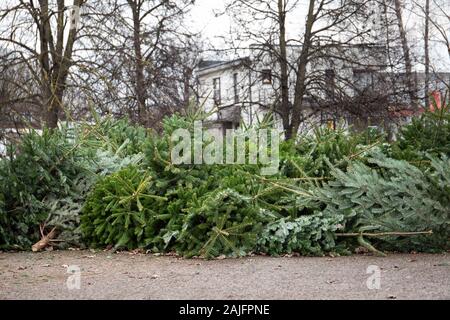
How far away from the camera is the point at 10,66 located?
58.7 ft

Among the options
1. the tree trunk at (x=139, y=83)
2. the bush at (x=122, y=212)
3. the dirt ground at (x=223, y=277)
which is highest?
the tree trunk at (x=139, y=83)

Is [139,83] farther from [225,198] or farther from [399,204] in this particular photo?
[399,204]

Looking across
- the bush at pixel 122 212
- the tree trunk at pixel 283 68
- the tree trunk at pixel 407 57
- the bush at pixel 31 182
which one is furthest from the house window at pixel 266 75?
the bush at pixel 122 212

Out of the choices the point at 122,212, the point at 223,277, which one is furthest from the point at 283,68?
the point at 223,277

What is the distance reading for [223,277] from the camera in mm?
6484

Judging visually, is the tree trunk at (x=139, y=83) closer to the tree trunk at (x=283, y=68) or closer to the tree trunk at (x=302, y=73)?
the tree trunk at (x=283, y=68)

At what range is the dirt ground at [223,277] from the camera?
18.4 ft

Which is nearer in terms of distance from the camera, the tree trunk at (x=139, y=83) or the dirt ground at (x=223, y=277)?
the dirt ground at (x=223, y=277)

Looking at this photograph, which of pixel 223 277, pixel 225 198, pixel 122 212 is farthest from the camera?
pixel 122 212

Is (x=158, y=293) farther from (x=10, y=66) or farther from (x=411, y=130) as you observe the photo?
(x=10, y=66)

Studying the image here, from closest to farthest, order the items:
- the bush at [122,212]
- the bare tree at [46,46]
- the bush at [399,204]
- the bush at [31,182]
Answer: the bush at [399,204] → the bush at [122,212] → the bush at [31,182] → the bare tree at [46,46]

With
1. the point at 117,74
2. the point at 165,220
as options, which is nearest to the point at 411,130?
the point at 165,220

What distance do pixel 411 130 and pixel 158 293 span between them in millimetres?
5419

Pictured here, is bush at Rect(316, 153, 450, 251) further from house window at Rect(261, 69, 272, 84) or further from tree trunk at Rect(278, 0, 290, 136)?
house window at Rect(261, 69, 272, 84)
